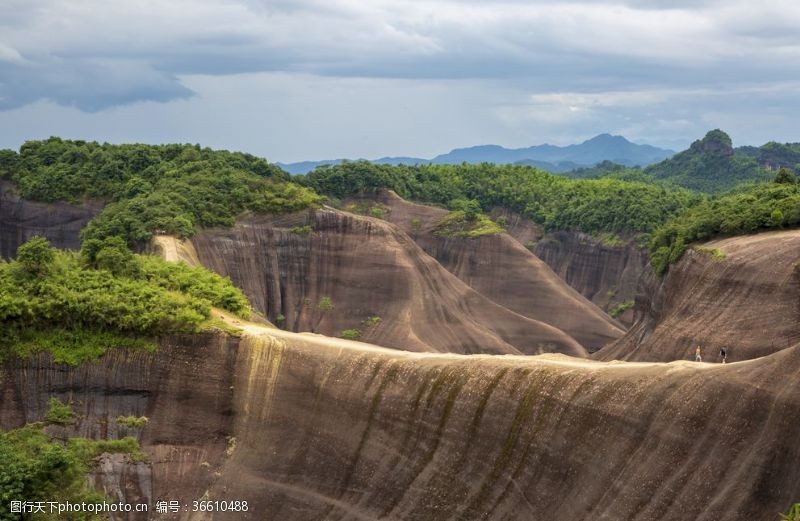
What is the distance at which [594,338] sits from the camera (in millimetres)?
75688

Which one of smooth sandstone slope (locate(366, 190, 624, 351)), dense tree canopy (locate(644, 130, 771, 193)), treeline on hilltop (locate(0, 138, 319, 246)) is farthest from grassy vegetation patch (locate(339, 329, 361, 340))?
dense tree canopy (locate(644, 130, 771, 193))

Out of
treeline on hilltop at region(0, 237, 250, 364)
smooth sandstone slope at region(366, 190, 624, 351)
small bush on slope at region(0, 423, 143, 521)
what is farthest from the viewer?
smooth sandstone slope at region(366, 190, 624, 351)

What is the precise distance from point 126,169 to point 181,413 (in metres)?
49.7

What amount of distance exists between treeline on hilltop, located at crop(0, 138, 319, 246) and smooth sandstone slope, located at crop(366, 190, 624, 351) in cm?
1527

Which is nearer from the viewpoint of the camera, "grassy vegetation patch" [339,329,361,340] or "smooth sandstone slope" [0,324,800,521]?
"smooth sandstone slope" [0,324,800,521]

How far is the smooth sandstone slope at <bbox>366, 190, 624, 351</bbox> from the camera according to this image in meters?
77.1

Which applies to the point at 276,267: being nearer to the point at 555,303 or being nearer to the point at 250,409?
the point at 555,303

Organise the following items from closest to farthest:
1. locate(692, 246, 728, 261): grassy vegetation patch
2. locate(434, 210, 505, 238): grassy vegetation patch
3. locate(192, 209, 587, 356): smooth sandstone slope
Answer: locate(692, 246, 728, 261): grassy vegetation patch, locate(192, 209, 587, 356): smooth sandstone slope, locate(434, 210, 505, 238): grassy vegetation patch

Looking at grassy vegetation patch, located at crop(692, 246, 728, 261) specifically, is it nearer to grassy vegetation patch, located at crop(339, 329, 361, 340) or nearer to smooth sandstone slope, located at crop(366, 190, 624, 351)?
smooth sandstone slope, located at crop(366, 190, 624, 351)

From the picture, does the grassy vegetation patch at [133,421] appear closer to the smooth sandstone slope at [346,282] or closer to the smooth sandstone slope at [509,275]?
the smooth sandstone slope at [346,282]

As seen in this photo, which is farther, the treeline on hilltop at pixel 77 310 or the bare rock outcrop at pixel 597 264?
the bare rock outcrop at pixel 597 264

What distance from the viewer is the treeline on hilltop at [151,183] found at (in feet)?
206

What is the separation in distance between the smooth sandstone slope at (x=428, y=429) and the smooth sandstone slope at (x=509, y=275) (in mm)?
42382

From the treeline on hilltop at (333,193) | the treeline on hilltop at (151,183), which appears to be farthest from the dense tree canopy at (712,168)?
the treeline on hilltop at (151,183)
